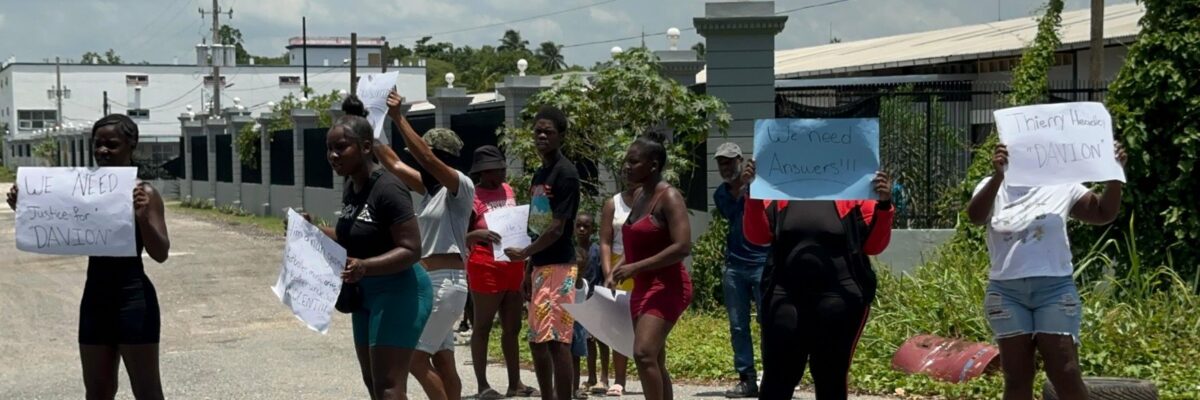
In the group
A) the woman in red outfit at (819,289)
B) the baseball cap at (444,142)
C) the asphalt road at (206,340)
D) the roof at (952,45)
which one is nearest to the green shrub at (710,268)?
the asphalt road at (206,340)

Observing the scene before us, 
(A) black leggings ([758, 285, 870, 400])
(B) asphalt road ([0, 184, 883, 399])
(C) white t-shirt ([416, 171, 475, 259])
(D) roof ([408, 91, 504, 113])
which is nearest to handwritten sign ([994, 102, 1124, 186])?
(A) black leggings ([758, 285, 870, 400])

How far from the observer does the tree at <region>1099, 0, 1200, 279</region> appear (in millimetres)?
10719

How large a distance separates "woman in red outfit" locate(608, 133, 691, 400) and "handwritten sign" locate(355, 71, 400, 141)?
3.98ft

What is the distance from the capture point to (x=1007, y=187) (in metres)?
6.78

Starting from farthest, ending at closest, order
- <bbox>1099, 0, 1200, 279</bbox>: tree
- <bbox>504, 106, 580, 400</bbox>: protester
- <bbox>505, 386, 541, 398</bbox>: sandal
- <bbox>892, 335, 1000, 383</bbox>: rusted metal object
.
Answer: <bbox>1099, 0, 1200, 279</bbox>: tree, <bbox>505, 386, 541, 398</bbox>: sandal, <bbox>892, 335, 1000, 383</bbox>: rusted metal object, <bbox>504, 106, 580, 400</bbox>: protester

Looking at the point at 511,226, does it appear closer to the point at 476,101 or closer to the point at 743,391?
the point at 743,391

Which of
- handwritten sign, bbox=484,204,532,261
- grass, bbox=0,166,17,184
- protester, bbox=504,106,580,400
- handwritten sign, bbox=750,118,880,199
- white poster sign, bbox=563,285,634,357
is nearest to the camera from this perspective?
handwritten sign, bbox=750,118,880,199

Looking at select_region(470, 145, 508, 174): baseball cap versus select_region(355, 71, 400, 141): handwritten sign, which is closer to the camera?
select_region(355, 71, 400, 141): handwritten sign

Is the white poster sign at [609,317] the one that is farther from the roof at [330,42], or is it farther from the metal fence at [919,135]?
the roof at [330,42]

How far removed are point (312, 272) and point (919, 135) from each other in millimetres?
8762

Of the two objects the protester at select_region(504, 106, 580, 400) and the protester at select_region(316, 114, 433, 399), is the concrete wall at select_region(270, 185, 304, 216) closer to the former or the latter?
the protester at select_region(504, 106, 580, 400)

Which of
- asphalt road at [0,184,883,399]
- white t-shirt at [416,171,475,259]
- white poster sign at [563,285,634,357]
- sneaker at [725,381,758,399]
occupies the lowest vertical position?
asphalt road at [0,184,883,399]

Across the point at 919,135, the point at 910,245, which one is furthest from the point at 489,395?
the point at 919,135

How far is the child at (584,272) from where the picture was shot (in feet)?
28.3
